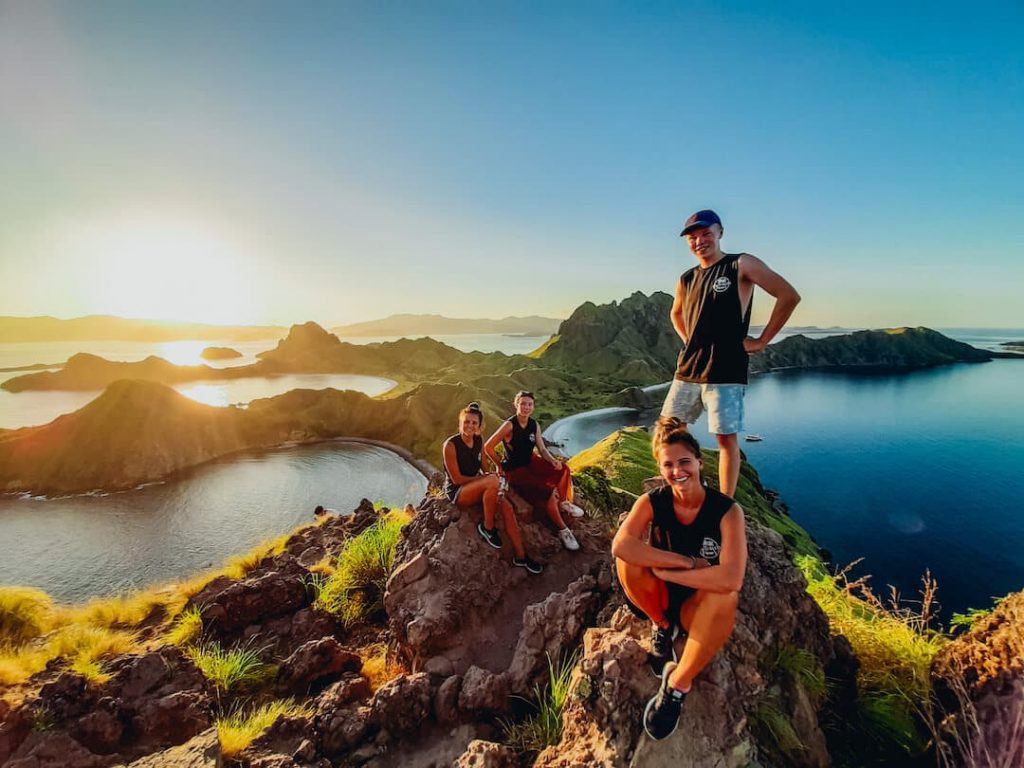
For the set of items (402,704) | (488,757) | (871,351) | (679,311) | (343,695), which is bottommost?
(343,695)

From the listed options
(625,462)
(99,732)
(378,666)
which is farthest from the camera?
(625,462)

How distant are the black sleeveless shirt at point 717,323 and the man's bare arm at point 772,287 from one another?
0.31 ft

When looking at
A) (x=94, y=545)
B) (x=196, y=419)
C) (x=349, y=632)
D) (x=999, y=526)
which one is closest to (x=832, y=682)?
(x=349, y=632)

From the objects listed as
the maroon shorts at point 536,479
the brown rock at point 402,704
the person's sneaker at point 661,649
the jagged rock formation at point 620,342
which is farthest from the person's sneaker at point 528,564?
the jagged rock formation at point 620,342

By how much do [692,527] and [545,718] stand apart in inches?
101

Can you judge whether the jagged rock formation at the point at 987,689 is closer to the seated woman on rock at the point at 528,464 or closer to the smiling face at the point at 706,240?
the smiling face at the point at 706,240

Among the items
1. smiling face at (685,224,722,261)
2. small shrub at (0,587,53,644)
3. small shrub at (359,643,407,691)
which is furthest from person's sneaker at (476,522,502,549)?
small shrub at (0,587,53,644)

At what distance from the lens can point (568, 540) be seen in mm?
6684

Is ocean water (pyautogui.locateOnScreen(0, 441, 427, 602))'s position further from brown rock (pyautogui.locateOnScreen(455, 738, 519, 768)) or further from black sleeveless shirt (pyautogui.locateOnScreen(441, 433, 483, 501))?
brown rock (pyautogui.locateOnScreen(455, 738, 519, 768))

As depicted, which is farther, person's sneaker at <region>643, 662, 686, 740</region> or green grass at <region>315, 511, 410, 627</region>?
green grass at <region>315, 511, 410, 627</region>

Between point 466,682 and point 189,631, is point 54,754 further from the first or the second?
point 466,682

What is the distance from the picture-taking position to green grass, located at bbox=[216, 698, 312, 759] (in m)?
4.55

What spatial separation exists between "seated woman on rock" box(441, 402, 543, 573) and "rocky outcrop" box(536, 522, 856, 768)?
8.28 feet

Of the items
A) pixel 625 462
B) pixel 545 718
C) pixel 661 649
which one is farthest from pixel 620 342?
pixel 661 649
